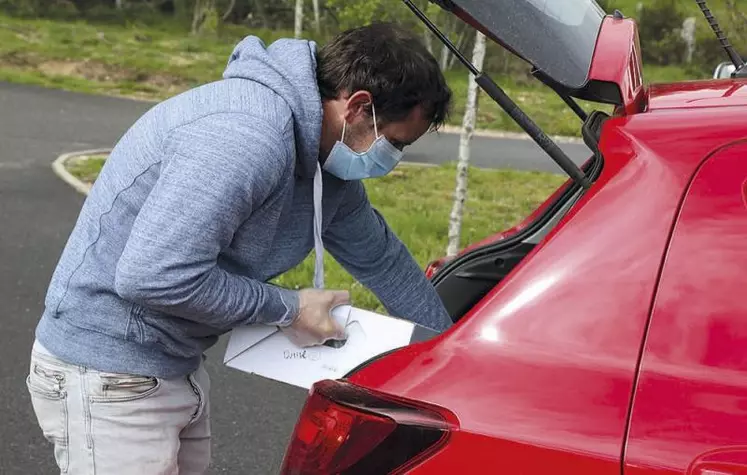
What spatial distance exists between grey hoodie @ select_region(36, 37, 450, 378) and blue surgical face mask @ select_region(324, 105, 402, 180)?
81mm

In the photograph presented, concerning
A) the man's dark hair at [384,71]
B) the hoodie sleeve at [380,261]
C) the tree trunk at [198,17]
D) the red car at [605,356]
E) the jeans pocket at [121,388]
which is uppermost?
the man's dark hair at [384,71]

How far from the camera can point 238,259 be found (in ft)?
6.22

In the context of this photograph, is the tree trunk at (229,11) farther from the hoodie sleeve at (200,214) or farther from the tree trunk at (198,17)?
the hoodie sleeve at (200,214)

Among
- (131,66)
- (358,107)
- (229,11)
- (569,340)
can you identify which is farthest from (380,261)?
(229,11)

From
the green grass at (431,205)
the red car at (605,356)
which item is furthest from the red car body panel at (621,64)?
the green grass at (431,205)

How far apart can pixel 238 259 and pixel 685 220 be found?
91 centimetres

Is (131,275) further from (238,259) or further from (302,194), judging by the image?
(302,194)

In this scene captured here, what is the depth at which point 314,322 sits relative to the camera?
1.83 metres

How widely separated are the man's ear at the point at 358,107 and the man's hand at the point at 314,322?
15.1 inches

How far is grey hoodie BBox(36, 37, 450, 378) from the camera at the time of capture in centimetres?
165

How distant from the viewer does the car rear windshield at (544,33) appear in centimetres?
169

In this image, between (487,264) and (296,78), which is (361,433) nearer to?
(296,78)

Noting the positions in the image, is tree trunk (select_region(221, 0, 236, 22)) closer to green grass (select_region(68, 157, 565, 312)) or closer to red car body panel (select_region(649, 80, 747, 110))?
green grass (select_region(68, 157, 565, 312))

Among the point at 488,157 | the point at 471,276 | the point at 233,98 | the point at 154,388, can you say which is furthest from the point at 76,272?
the point at 488,157
